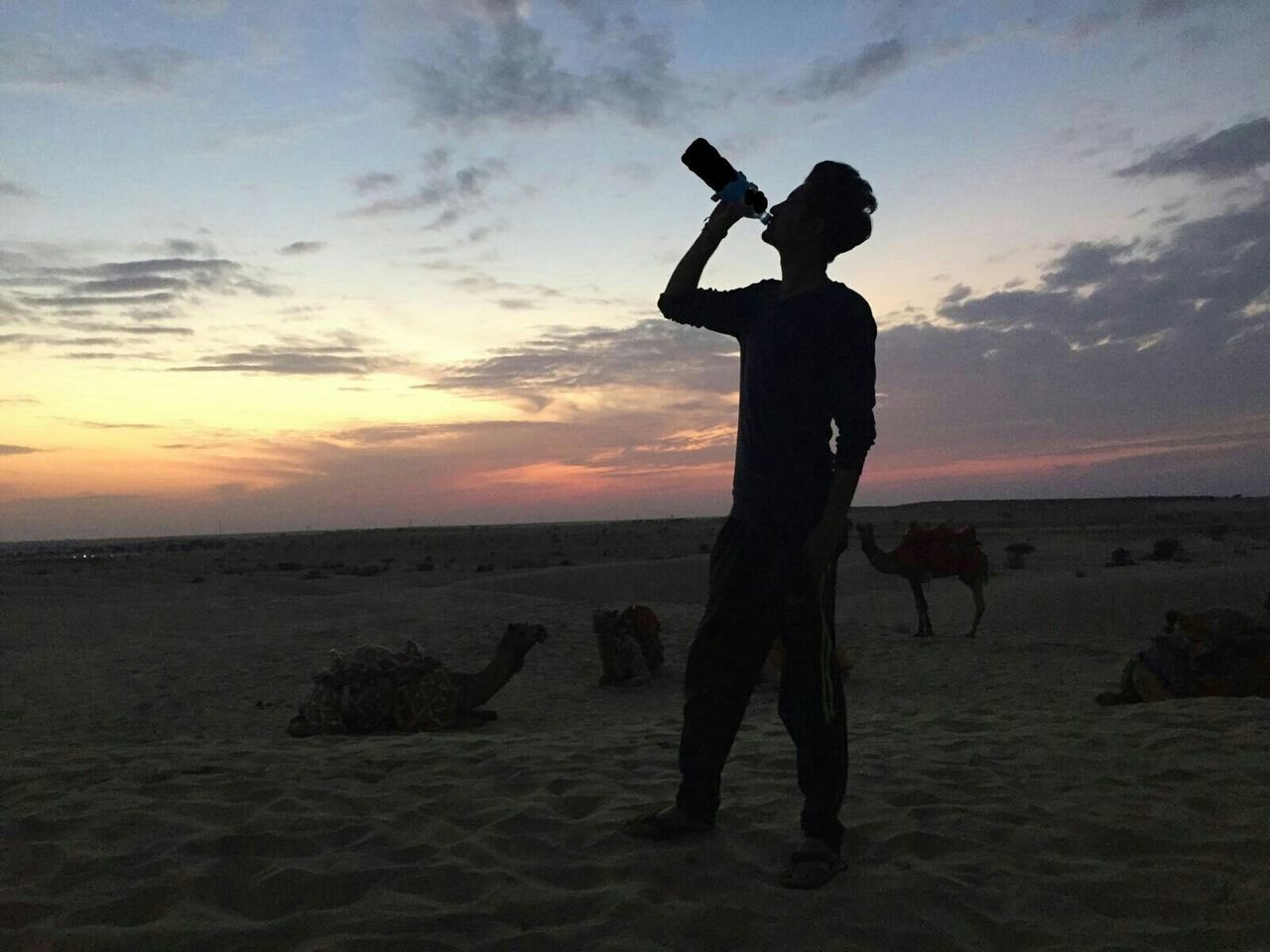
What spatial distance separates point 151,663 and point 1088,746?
1210 cm

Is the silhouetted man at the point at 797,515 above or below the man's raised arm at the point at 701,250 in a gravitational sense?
below

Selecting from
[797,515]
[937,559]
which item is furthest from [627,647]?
[797,515]

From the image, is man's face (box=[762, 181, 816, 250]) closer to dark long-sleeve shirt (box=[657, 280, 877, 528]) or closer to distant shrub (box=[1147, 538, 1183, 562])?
dark long-sleeve shirt (box=[657, 280, 877, 528])

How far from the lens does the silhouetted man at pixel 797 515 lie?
3768 mm

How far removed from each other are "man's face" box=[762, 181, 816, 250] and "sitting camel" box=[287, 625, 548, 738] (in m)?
5.93

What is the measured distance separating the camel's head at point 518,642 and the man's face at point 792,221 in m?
5.90

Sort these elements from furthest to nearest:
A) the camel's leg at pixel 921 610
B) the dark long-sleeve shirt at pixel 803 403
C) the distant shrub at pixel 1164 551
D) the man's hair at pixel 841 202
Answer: the distant shrub at pixel 1164 551 < the camel's leg at pixel 921 610 < the man's hair at pixel 841 202 < the dark long-sleeve shirt at pixel 803 403

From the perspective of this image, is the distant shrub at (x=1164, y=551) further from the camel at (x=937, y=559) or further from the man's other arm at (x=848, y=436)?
the man's other arm at (x=848, y=436)

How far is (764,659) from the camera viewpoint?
3.81 metres

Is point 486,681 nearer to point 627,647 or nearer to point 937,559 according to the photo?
point 627,647

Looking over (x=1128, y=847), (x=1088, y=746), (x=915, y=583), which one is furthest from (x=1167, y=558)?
(x=1128, y=847)

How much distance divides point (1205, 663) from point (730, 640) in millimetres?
6354

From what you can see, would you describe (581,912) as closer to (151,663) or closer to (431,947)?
(431,947)

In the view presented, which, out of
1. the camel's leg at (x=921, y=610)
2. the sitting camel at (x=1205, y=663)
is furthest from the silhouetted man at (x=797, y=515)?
the camel's leg at (x=921, y=610)
